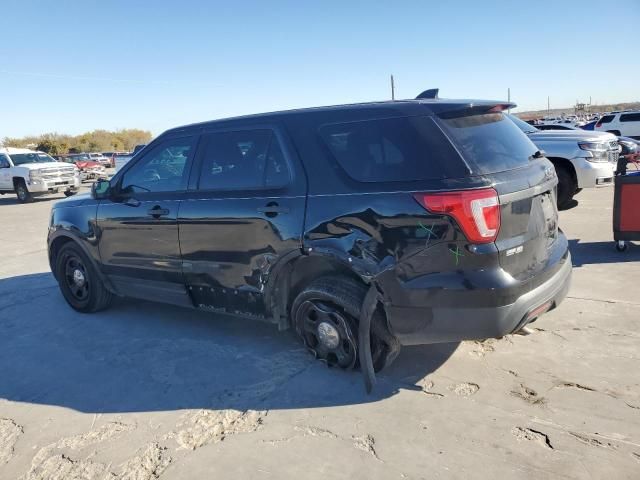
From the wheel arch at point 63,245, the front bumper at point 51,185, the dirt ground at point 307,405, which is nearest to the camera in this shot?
the dirt ground at point 307,405

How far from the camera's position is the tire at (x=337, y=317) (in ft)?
11.7

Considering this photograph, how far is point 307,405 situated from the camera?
3422 mm

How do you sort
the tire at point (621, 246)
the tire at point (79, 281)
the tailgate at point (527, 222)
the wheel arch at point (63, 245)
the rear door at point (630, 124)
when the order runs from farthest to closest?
the rear door at point (630, 124)
the tire at point (621, 246)
the tire at point (79, 281)
the wheel arch at point (63, 245)
the tailgate at point (527, 222)

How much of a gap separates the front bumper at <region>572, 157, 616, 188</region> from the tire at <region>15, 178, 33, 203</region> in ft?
58.9

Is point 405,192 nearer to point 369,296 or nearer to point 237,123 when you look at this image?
point 369,296

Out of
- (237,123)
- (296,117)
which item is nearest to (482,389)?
(296,117)

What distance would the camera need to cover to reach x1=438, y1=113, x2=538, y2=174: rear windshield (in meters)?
3.20

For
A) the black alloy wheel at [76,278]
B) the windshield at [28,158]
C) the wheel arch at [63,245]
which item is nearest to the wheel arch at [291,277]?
the wheel arch at [63,245]

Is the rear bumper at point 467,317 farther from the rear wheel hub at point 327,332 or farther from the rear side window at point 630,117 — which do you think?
the rear side window at point 630,117

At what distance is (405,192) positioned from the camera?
3180 mm

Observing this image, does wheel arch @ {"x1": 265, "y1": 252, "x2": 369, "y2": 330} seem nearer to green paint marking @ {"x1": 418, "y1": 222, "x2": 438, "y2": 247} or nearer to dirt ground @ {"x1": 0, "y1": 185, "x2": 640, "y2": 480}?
dirt ground @ {"x1": 0, "y1": 185, "x2": 640, "y2": 480}

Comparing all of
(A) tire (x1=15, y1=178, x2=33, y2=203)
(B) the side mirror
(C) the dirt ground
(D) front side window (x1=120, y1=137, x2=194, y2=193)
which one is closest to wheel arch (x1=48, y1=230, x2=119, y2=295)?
(C) the dirt ground

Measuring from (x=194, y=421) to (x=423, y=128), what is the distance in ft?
7.72

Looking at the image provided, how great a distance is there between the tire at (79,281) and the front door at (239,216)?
152 centimetres
